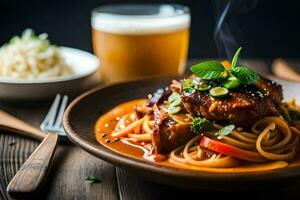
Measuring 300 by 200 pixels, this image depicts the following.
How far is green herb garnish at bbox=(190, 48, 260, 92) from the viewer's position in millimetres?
3914

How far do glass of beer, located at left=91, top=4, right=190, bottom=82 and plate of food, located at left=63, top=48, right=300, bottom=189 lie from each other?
1.73 meters

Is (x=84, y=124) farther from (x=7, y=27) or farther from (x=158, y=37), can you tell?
(x=7, y=27)

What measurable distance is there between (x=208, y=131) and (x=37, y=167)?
118 cm

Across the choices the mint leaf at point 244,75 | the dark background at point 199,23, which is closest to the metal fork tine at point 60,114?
the mint leaf at point 244,75

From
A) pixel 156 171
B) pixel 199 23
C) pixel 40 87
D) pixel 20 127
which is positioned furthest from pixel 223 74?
pixel 199 23

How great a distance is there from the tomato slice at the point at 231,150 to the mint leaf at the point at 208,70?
473 mm

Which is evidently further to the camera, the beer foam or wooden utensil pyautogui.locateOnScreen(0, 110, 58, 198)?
the beer foam

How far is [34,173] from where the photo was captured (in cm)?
360

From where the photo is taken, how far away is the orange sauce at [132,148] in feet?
11.8

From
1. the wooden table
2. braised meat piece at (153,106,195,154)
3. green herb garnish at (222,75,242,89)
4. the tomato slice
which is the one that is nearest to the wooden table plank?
the wooden table

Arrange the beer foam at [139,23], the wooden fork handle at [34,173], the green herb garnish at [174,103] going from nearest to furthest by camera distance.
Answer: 1. the wooden fork handle at [34,173]
2. the green herb garnish at [174,103]
3. the beer foam at [139,23]

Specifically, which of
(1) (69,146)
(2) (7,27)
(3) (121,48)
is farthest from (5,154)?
(2) (7,27)

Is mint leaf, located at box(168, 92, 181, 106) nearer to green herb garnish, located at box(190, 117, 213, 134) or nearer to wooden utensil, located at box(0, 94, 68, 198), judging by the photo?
green herb garnish, located at box(190, 117, 213, 134)

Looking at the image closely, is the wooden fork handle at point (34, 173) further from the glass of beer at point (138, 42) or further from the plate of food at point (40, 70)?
the glass of beer at point (138, 42)
